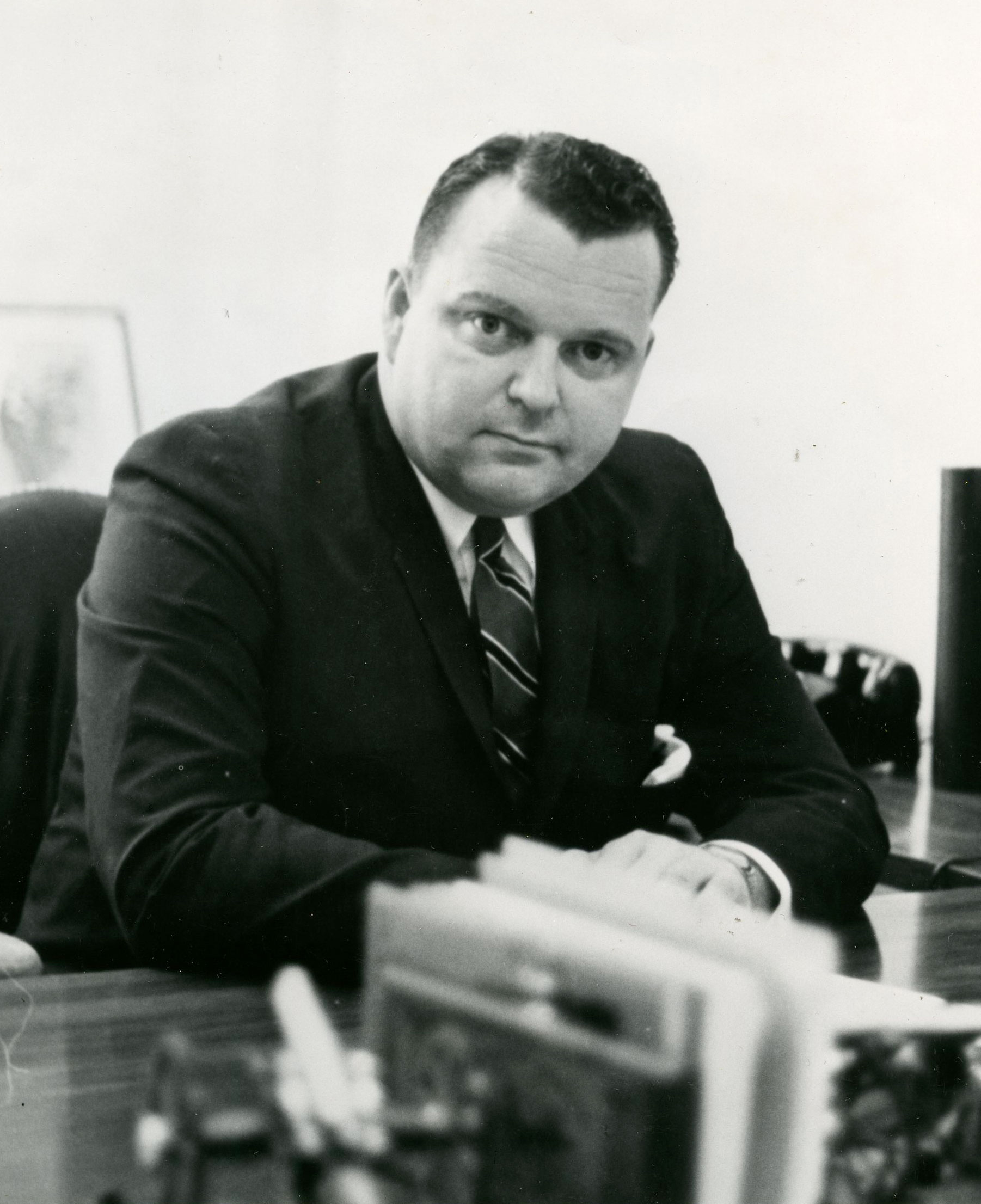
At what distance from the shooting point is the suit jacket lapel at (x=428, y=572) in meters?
1.21

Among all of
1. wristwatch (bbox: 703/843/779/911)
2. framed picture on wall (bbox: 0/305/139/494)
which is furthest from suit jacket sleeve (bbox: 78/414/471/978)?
framed picture on wall (bbox: 0/305/139/494)

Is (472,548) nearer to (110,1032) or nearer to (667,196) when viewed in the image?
(667,196)

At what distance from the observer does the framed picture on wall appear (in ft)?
5.66

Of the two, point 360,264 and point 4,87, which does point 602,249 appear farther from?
point 4,87

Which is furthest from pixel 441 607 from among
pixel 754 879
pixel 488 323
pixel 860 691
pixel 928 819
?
pixel 860 691

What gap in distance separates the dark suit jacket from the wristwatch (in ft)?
0.08

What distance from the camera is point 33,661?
4.38 ft

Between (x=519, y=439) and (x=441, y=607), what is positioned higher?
(x=519, y=439)

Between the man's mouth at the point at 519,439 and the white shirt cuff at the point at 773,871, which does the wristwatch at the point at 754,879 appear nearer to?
the white shirt cuff at the point at 773,871

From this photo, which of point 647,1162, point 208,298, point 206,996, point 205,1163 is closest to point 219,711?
point 206,996

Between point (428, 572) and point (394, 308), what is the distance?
0.28 m

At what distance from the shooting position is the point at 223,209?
64.8 inches

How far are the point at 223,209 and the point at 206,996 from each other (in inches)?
42.4

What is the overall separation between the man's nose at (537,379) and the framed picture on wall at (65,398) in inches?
27.3
